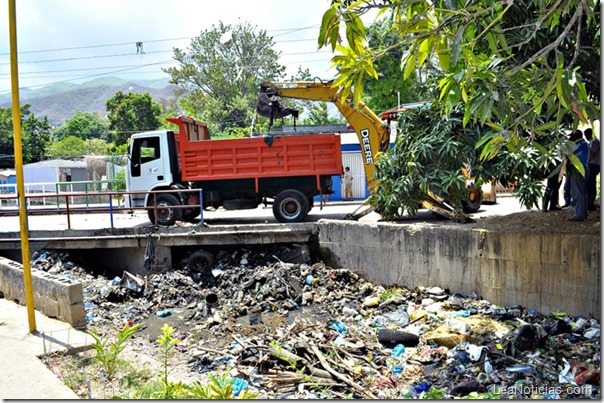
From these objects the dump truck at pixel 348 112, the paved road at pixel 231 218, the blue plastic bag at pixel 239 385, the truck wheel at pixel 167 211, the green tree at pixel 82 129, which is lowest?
the blue plastic bag at pixel 239 385

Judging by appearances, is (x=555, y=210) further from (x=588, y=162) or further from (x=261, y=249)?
(x=261, y=249)

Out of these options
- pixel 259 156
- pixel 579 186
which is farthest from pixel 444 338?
pixel 259 156

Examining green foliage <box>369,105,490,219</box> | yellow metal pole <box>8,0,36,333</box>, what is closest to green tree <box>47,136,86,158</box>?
green foliage <box>369,105,490,219</box>

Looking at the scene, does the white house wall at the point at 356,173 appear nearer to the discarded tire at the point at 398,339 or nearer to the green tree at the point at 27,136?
the discarded tire at the point at 398,339

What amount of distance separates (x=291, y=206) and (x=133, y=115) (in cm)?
3295

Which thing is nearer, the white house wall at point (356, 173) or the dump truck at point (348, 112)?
the dump truck at point (348, 112)

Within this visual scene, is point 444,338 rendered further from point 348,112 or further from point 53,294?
point 348,112

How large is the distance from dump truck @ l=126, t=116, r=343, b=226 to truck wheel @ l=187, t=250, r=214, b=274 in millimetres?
1073

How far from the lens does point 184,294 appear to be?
9633 millimetres

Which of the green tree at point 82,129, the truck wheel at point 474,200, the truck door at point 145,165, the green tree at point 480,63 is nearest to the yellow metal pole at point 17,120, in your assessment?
the green tree at point 480,63

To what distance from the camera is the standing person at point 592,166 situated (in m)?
7.26

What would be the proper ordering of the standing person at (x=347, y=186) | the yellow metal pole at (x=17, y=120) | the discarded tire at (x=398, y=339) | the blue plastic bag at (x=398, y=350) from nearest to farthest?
1. the yellow metal pole at (x=17, y=120)
2. the blue plastic bag at (x=398, y=350)
3. the discarded tire at (x=398, y=339)
4. the standing person at (x=347, y=186)

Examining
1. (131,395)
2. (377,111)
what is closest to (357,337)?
(131,395)

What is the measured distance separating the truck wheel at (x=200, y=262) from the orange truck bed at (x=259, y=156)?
1.76 m
